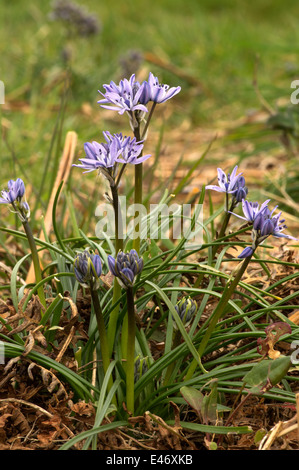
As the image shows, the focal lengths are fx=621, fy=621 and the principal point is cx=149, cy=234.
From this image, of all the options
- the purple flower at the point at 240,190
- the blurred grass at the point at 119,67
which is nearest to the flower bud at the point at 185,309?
the purple flower at the point at 240,190

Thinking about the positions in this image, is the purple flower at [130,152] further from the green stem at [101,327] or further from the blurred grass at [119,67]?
the blurred grass at [119,67]

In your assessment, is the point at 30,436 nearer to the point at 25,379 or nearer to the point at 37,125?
the point at 25,379

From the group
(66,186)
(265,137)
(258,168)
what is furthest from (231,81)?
(66,186)

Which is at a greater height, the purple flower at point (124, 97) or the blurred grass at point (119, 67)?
the blurred grass at point (119, 67)

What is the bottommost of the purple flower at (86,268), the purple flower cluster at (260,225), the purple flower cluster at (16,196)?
the purple flower at (86,268)
